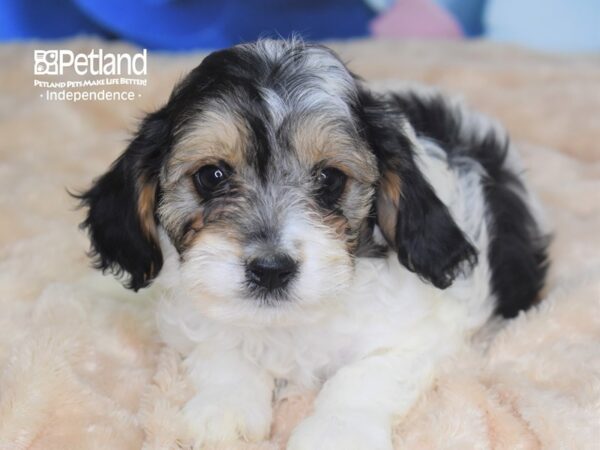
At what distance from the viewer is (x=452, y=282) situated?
109 inches

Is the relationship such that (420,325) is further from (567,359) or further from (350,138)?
(350,138)

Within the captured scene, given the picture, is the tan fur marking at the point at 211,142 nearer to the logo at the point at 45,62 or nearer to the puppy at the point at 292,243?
the puppy at the point at 292,243

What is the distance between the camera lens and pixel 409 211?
2.61 m

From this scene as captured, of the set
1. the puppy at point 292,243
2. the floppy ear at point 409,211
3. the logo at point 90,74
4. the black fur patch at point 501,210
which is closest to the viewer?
the puppy at point 292,243

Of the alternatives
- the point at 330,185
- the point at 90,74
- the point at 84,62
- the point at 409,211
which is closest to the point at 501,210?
the point at 409,211

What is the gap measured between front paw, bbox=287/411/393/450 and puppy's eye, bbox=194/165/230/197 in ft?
2.21

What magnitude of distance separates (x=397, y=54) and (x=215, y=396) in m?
3.02

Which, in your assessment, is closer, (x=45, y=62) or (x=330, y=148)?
(x=330, y=148)

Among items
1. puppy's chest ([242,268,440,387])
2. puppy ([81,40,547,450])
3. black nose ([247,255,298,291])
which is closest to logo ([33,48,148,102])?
puppy ([81,40,547,450])

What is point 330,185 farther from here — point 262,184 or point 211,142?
point 211,142

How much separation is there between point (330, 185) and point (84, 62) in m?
3.06

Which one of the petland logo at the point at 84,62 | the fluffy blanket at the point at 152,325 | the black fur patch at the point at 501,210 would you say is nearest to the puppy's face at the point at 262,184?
the fluffy blanket at the point at 152,325

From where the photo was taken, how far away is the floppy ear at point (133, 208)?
2.61 m

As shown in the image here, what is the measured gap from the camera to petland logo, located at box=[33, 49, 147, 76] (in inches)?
198
